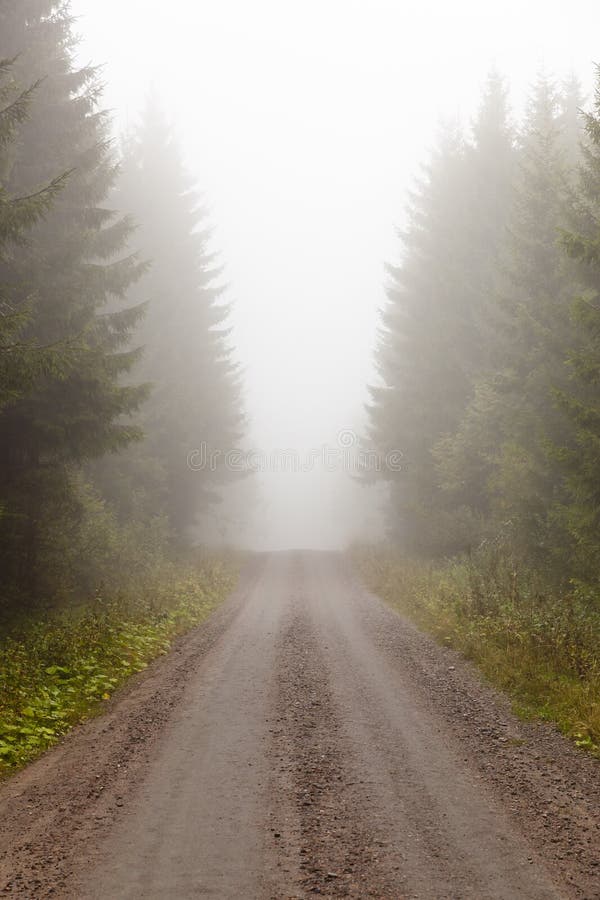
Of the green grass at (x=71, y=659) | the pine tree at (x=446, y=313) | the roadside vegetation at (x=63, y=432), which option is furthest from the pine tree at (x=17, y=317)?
the pine tree at (x=446, y=313)

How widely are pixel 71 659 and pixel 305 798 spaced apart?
18.5 ft

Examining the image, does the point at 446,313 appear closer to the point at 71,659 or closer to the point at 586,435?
the point at 586,435

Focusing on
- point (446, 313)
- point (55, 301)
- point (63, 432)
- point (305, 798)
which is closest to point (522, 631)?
point (305, 798)

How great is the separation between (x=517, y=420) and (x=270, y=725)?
1089 centimetres

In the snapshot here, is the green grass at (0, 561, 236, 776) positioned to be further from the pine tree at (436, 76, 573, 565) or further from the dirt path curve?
the pine tree at (436, 76, 573, 565)

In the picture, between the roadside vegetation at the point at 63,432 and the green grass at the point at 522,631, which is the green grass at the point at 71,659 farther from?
the green grass at the point at 522,631

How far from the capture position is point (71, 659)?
9484 mm

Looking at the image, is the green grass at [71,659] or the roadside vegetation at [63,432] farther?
the roadside vegetation at [63,432]

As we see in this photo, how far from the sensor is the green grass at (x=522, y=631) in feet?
25.5

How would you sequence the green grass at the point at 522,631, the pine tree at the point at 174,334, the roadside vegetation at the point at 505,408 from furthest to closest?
1. the pine tree at the point at 174,334
2. the roadside vegetation at the point at 505,408
3. the green grass at the point at 522,631

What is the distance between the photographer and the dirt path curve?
4160 mm

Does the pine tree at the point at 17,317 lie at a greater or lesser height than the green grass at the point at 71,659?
greater

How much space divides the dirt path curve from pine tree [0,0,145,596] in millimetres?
4513

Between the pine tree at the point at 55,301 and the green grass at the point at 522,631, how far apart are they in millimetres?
8590
